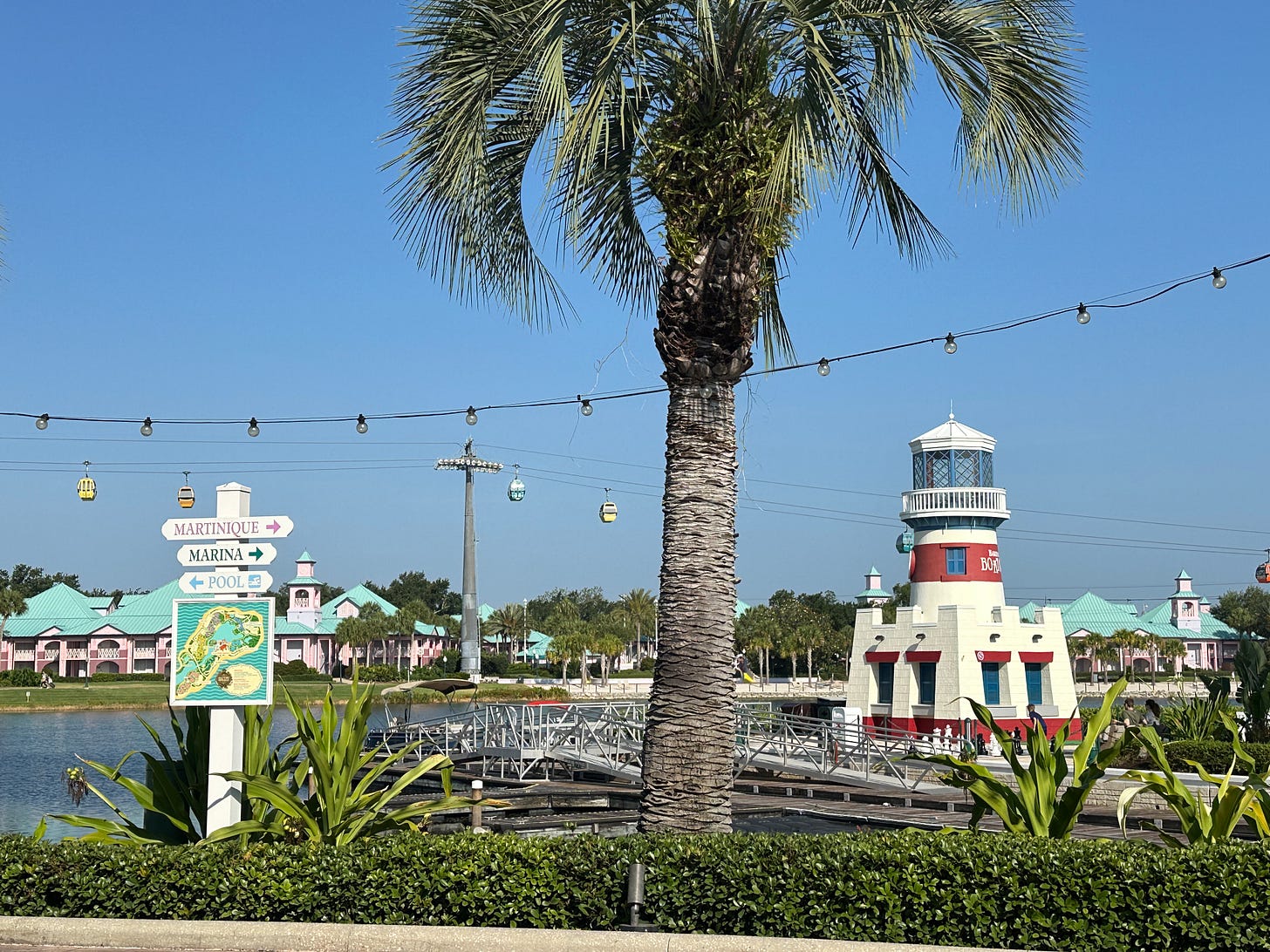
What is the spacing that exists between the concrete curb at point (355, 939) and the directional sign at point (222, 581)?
306 cm

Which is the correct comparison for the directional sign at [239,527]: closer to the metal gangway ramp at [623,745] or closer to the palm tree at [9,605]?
the metal gangway ramp at [623,745]

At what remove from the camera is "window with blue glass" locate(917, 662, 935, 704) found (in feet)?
121

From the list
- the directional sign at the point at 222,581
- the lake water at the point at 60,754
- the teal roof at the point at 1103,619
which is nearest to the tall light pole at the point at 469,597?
the lake water at the point at 60,754

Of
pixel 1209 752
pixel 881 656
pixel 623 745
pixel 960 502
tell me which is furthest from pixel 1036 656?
pixel 623 745

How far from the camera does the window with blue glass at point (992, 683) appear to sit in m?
36.6

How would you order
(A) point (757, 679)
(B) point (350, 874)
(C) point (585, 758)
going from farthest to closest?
(A) point (757, 679), (C) point (585, 758), (B) point (350, 874)

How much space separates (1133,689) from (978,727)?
78.8 metres

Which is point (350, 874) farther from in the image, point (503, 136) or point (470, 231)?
point (503, 136)

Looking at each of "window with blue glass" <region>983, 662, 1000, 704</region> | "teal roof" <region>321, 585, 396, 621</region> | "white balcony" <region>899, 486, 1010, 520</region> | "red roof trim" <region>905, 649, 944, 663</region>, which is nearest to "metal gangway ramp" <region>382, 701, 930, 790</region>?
"red roof trim" <region>905, 649, 944, 663</region>

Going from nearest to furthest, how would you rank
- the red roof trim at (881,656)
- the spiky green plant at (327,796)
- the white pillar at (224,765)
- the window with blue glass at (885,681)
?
the spiky green plant at (327,796)
the white pillar at (224,765)
the red roof trim at (881,656)
the window with blue glass at (885,681)

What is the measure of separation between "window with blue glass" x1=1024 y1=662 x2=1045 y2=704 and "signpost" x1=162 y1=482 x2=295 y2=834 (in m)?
30.9

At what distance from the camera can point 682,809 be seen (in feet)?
30.0

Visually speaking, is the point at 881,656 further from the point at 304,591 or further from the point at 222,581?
the point at 304,591

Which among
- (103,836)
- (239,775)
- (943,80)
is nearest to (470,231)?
(943,80)
